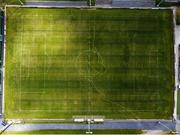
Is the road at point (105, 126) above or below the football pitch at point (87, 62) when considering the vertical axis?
below

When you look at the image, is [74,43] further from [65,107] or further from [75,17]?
[65,107]

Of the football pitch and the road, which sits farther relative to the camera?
the road

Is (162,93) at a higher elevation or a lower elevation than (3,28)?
lower

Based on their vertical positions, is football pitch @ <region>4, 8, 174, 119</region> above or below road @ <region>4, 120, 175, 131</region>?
above

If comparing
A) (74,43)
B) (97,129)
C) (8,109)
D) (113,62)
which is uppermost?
(74,43)

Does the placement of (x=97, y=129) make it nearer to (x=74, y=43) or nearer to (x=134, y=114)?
(x=134, y=114)

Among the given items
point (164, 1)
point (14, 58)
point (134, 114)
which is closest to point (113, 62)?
point (134, 114)

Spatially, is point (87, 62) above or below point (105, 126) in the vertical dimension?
above

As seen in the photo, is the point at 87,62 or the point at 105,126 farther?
the point at 105,126
